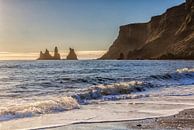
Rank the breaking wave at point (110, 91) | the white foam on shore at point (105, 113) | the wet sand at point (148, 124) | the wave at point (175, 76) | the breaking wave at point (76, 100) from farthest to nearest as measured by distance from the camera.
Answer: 1. the wave at point (175, 76)
2. the breaking wave at point (110, 91)
3. the breaking wave at point (76, 100)
4. the white foam on shore at point (105, 113)
5. the wet sand at point (148, 124)

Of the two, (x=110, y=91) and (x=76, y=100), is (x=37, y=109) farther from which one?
(x=110, y=91)

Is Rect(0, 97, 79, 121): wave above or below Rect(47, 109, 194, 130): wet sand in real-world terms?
above

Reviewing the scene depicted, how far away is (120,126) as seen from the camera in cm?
1288

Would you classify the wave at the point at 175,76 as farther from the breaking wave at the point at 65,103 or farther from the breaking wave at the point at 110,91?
the breaking wave at the point at 65,103

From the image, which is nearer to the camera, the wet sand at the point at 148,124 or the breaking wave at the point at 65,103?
the wet sand at the point at 148,124

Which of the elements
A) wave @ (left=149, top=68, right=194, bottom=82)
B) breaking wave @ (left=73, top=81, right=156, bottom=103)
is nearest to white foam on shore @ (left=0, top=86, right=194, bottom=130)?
breaking wave @ (left=73, top=81, right=156, bottom=103)

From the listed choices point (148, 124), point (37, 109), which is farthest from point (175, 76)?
point (148, 124)

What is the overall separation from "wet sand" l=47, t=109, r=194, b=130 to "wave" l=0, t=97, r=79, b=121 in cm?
262

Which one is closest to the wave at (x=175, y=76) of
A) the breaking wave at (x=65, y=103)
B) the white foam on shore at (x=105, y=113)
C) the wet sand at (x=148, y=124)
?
the breaking wave at (x=65, y=103)

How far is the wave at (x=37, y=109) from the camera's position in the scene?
14625 millimetres

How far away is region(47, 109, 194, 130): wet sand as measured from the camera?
12516 mm

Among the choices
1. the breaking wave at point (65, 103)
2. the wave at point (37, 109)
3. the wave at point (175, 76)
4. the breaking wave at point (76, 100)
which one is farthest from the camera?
the wave at point (175, 76)

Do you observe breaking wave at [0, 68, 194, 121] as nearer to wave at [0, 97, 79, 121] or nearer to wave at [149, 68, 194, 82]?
wave at [0, 97, 79, 121]

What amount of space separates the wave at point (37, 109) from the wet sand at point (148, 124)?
103 inches
